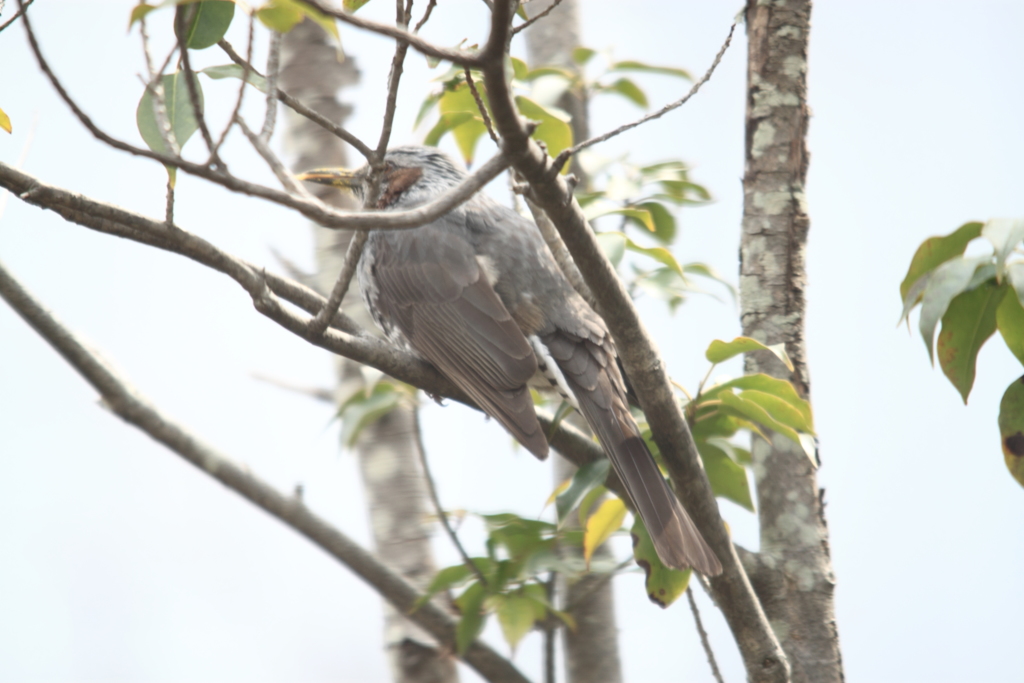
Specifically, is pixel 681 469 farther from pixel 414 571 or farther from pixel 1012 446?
pixel 414 571

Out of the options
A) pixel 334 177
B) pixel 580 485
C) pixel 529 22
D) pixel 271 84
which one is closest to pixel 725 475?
pixel 580 485

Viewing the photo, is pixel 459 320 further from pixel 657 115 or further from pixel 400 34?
pixel 400 34

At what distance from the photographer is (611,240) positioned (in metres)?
2.70

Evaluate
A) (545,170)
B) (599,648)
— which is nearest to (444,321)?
(599,648)

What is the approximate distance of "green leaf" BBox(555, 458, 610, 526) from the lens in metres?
2.52

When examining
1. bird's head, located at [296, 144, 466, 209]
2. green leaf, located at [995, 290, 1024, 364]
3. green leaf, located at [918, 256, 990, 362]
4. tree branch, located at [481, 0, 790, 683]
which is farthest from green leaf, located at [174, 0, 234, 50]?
bird's head, located at [296, 144, 466, 209]

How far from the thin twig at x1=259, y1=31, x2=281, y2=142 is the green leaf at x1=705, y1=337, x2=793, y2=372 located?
125 centimetres

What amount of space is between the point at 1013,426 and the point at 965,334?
26 cm

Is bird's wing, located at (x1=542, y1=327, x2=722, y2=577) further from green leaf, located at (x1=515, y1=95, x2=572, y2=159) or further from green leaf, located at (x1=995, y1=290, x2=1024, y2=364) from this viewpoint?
green leaf, located at (x1=995, y1=290, x2=1024, y2=364)

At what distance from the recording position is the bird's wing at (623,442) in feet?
7.97

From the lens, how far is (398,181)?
4.24 metres

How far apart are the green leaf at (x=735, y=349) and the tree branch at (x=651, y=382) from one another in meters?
0.22

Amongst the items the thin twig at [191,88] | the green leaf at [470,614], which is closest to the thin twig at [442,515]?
the green leaf at [470,614]

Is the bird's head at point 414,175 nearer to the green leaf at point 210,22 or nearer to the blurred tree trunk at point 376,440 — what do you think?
the blurred tree trunk at point 376,440
